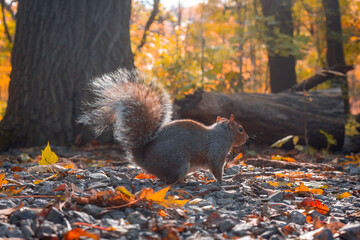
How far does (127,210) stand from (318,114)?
4919 mm

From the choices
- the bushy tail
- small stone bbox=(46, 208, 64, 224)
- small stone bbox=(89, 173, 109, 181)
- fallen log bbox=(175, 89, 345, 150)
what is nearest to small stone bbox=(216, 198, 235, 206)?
the bushy tail

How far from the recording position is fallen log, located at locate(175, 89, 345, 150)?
5.36m

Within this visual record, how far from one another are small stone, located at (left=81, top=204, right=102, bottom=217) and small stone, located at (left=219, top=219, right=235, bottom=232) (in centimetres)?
61

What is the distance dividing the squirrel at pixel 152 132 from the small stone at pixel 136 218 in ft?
3.10

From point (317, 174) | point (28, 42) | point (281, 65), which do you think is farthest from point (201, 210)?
point (281, 65)

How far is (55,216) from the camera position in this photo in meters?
1.76

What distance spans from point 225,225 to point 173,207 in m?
0.34

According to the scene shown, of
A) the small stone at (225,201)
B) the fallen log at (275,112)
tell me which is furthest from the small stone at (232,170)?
the fallen log at (275,112)

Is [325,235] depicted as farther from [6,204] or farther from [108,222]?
[6,204]

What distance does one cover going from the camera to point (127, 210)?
1968 millimetres

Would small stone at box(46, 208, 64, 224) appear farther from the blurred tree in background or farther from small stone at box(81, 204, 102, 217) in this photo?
the blurred tree in background

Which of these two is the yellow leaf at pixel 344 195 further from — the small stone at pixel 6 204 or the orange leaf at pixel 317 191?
the small stone at pixel 6 204

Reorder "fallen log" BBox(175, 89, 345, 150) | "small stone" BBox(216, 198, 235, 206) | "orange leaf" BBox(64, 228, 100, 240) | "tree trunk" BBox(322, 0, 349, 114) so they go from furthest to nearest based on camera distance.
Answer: "tree trunk" BBox(322, 0, 349, 114)
"fallen log" BBox(175, 89, 345, 150)
"small stone" BBox(216, 198, 235, 206)
"orange leaf" BBox(64, 228, 100, 240)

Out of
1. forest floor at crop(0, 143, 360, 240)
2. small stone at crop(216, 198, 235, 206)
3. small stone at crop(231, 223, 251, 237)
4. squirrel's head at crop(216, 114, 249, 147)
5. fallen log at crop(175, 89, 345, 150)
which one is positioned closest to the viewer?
forest floor at crop(0, 143, 360, 240)
